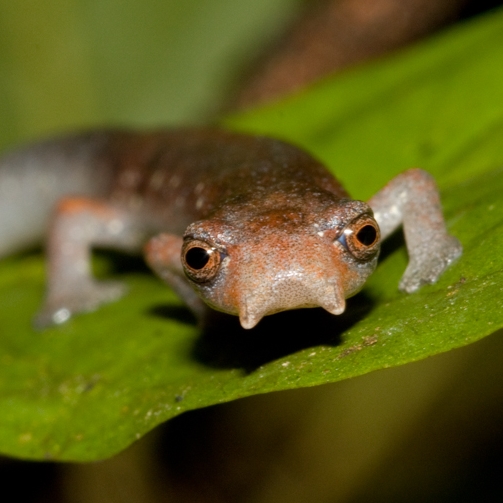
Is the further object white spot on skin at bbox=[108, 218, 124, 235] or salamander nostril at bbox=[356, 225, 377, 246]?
white spot on skin at bbox=[108, 218, 124, 235]

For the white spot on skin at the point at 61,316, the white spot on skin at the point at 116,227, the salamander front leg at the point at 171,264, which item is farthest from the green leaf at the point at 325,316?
the white spot on skin at the point at 116,227

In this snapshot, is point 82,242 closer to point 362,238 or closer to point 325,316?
point 325,316

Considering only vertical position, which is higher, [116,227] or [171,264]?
[171,264]

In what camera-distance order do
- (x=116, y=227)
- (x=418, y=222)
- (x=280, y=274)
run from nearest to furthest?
(x=280, y=274)
(x=418, y=222)
(x=116, y=227)

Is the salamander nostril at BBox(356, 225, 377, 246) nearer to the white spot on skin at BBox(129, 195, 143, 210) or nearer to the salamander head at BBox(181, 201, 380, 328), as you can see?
the salamander head at BBox(181, 201, 380, 328)

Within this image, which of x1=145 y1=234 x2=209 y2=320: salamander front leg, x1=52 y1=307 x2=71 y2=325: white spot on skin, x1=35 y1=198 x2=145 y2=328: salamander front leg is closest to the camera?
x1=145 y1=234 x2=209 y2=320: salamander front leg

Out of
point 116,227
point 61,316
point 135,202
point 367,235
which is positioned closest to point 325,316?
point 367,235

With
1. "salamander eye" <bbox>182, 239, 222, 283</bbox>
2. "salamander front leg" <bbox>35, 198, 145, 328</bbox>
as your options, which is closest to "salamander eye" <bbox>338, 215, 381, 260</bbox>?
"salamander eye" <bbox>182, 239, 222, 283</bbox>
